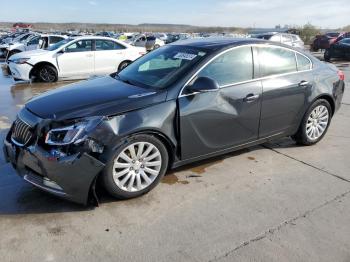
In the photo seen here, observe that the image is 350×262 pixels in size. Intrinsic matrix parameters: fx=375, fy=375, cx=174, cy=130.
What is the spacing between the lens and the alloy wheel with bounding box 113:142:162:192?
3645 mm

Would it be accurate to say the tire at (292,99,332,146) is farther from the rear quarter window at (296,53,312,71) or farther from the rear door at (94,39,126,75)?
the rear door at (94,39,126,75)

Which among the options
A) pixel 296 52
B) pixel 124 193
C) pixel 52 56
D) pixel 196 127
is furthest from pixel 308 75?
pixel 52 56

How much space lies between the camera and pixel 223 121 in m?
4.25

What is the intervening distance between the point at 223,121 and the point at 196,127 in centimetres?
39

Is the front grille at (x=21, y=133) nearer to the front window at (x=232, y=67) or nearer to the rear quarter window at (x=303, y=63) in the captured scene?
the front window at (x=232, y=67)

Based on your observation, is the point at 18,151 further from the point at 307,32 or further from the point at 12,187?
the point at 307,32

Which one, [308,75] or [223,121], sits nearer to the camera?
[223,121]

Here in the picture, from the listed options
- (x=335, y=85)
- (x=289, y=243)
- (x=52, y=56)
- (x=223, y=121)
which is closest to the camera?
(x=289, y=243)

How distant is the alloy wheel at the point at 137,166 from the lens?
364 cm

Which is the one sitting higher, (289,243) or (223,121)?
(223,121)

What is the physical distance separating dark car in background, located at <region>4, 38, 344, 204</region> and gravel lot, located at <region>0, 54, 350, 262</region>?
271 millimetres

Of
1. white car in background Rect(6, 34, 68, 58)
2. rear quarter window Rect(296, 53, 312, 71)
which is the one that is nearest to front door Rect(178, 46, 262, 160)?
rear quarter window Rect(296, 53, 312, 71)

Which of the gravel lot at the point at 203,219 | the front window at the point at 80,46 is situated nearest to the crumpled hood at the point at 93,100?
the gravel lot at the point at 203,219

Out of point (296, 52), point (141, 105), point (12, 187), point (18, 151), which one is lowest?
point (12, 187)
